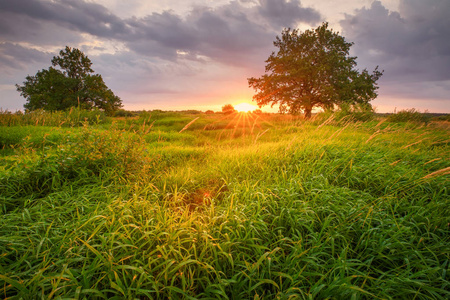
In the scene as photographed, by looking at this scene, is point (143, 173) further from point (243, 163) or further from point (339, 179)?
point (339, 179)

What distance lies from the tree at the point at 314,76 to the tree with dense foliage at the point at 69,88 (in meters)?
24.0

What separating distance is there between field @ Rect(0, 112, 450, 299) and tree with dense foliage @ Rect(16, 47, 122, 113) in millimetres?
27349

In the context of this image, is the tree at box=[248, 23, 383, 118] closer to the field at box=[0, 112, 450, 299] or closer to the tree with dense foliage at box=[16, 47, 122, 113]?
the field at box=[0, 112, 450, 299]

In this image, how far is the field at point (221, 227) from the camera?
1657 mm

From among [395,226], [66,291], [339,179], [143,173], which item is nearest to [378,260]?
[395,226]

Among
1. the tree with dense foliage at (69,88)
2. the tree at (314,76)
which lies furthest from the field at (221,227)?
the tree with dense foliage at (69,88)

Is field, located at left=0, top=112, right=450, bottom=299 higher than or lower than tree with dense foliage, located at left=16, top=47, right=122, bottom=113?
lower

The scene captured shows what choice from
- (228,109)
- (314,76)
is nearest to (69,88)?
(228,109)

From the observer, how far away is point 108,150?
360 centimetres

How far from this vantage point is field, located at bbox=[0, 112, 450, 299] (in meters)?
1.66

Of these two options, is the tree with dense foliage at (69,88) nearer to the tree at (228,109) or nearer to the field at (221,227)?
the tree at (228,109)

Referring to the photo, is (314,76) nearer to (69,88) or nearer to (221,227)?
→ (221,227)

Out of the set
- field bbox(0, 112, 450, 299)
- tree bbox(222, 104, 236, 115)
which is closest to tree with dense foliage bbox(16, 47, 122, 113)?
tree bbox(222, 104, 236, 115)

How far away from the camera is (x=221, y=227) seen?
→ 2150mm
